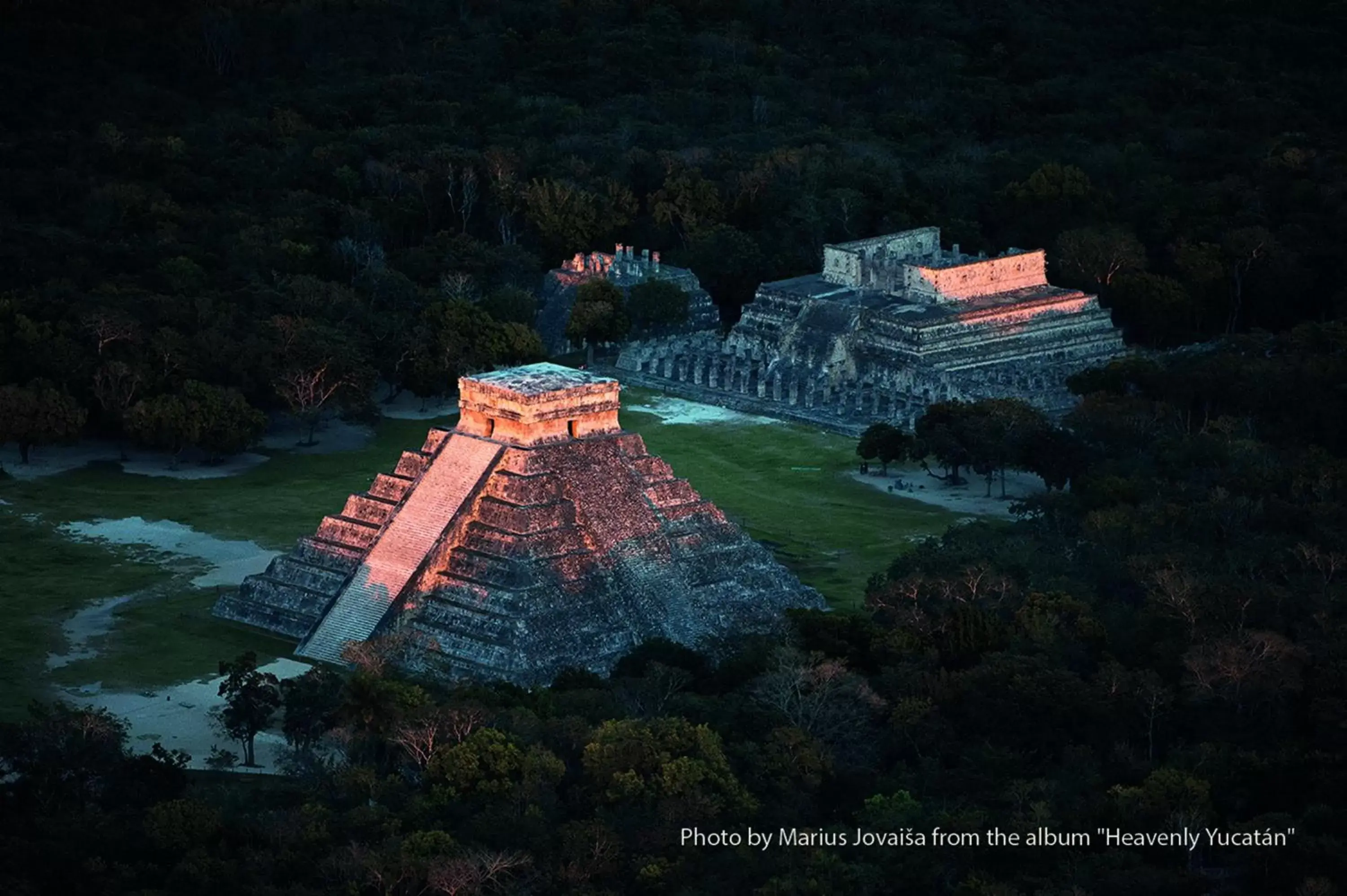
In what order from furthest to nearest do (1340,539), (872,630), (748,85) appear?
(748,85), (1340,539), (872,630)

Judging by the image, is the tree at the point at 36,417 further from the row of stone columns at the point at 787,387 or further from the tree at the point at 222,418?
the row of stone columns at the point at 787,387

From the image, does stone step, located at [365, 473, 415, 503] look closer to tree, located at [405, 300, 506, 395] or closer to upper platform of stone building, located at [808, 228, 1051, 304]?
tree, located at [405, 300, 506, 395]

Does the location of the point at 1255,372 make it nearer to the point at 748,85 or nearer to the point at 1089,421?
the point at 1089,421

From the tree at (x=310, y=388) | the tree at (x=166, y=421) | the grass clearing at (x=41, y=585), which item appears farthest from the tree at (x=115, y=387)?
the grass clearing at (x=41, y=585)

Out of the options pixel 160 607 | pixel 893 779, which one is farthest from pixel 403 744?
pixel 160 607

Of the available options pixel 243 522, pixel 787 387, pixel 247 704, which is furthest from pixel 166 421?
pixel 247 704

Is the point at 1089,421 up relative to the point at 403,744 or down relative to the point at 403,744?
up

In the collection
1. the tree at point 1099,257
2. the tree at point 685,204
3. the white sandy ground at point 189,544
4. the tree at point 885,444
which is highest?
the tree at point 685,204
